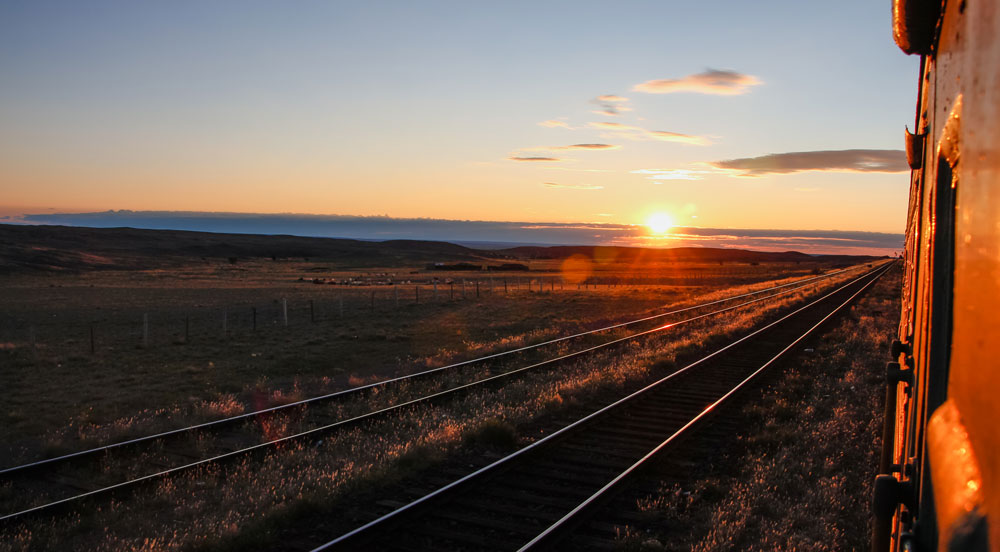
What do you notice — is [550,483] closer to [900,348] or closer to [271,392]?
[900,348]

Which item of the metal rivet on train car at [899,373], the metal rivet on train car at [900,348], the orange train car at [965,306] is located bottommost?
the metal rivet on train car at [899,373]

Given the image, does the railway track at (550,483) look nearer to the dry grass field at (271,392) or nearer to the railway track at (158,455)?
the dry grass field at (271,392)

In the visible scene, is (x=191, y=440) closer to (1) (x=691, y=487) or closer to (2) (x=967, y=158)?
(1) (x=691, y=487)

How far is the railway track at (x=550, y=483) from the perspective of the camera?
6730 millimetres

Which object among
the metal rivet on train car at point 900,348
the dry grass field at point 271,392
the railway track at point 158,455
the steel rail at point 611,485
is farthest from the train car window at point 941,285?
the railway track at point 158,455

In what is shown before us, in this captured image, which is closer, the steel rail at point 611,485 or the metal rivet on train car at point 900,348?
the metal rivet on train car at point 900,348

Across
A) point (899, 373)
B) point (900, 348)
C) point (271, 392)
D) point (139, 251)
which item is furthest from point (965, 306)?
point (139, 251)

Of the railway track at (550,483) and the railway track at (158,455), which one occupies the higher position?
the railway track at (550,483)

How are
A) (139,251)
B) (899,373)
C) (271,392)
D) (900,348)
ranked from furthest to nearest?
1. (139,251)
2. (271,392)
3. (900,348)
4. (899,373)

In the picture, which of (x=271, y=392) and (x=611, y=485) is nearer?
(x=611, y=485)

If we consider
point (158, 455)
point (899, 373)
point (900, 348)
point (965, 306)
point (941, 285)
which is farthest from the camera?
point (158, 455)

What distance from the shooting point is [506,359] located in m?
18.1

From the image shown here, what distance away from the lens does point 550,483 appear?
8383 millimetres

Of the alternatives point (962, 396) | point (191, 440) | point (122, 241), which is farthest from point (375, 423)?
point (122, 241)
